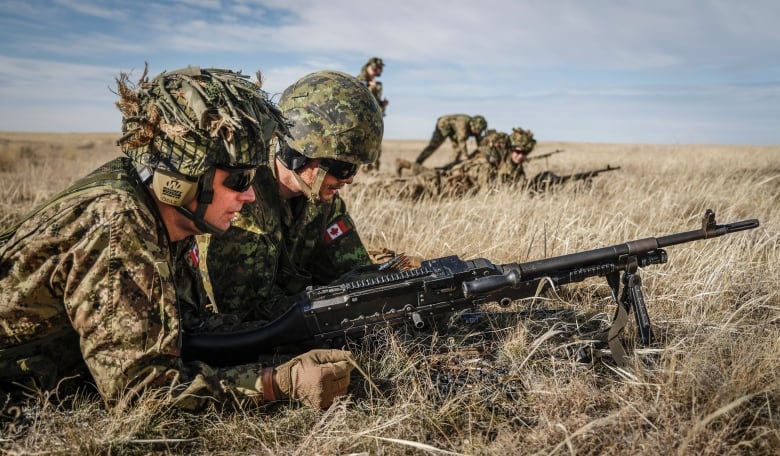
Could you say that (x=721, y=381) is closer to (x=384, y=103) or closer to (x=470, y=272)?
(x=470, y=272)

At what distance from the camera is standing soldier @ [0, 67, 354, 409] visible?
7.44 ft

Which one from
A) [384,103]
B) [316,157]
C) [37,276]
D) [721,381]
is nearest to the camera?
[37,276]

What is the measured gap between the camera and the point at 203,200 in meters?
2.66

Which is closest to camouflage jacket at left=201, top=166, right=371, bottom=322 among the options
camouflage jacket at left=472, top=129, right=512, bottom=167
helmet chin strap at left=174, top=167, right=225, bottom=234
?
helmet chin strap at left=174, top=167, right=225, bottom=234

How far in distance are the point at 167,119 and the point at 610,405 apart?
2.66m

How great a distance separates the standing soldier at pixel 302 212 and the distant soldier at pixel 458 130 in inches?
412

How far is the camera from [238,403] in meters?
2.64

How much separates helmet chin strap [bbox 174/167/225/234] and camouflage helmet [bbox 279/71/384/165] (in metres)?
1.43

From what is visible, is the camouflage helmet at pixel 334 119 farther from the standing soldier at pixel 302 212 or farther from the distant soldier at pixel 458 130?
the distant soldier at pixel 458 130

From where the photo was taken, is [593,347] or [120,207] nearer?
[120,207]

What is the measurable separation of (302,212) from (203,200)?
5.53 feet

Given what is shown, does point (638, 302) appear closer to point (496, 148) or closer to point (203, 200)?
point (203, 200)

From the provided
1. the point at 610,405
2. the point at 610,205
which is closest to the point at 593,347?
the point at 610,405

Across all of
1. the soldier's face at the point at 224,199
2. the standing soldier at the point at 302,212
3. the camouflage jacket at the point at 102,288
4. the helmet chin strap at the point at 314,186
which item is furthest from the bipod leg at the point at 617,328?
the camouflage jacket at the point at 102,288
